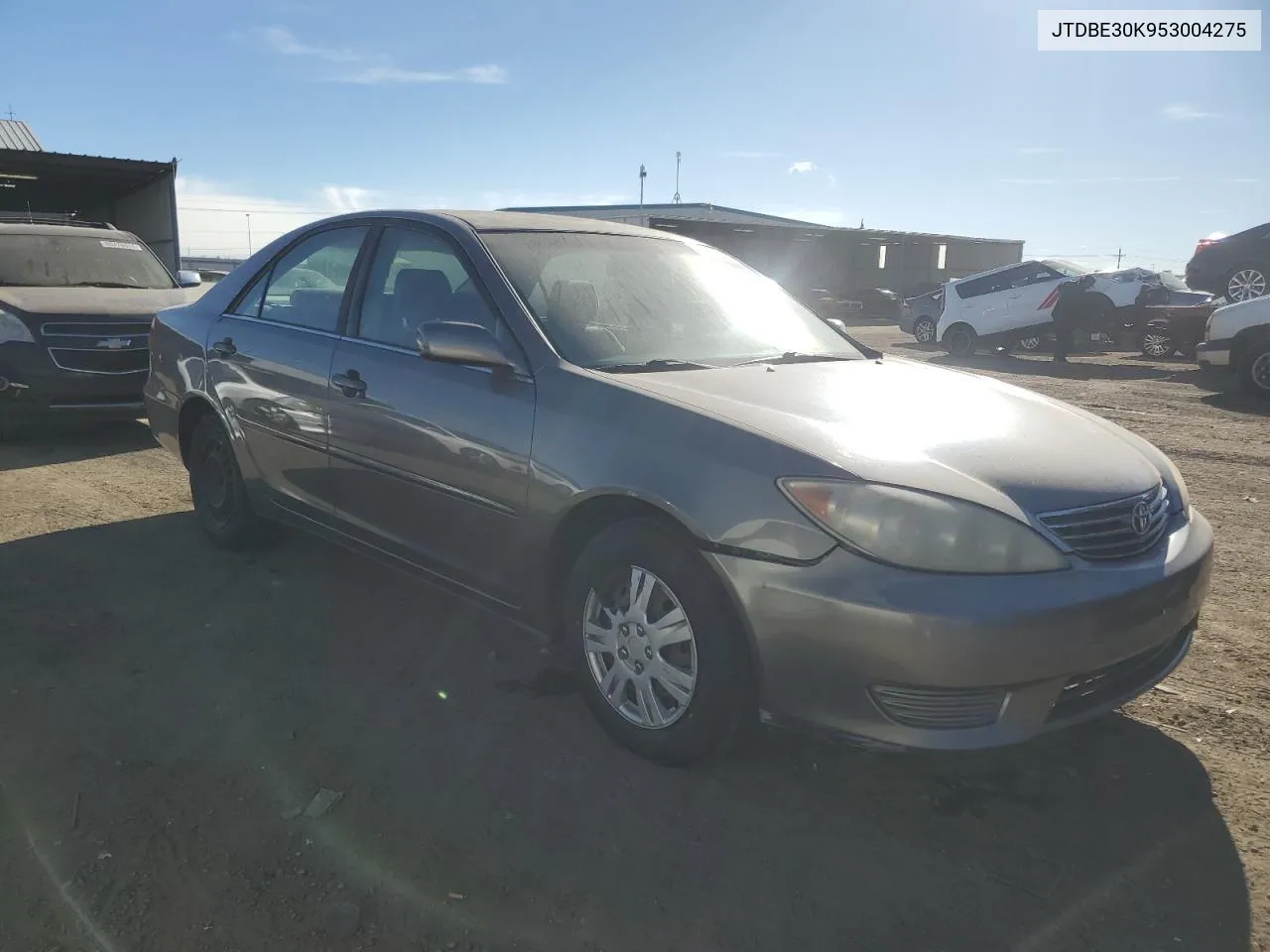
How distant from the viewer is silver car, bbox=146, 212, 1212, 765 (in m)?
2.36

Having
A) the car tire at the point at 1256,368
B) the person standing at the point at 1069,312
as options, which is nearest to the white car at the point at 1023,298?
the person standing at the point at 1069,312

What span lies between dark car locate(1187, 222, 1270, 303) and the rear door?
16.1 meters

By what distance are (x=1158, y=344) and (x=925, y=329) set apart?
5.81 m

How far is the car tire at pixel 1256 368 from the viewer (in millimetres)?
10594

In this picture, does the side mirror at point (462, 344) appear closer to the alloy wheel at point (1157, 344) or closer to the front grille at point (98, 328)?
the front grille at point (98, 328)

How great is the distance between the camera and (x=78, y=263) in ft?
27.5

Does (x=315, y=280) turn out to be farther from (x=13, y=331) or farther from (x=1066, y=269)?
(x=1066, y=269)

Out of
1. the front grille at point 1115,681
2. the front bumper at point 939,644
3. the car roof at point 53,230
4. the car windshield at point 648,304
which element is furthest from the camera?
the car roof at point 53,230

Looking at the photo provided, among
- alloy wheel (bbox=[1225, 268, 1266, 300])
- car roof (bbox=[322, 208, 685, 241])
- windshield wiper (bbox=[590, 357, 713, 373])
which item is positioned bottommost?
windshield wiper (bbox=[590, 357, 713, 373])

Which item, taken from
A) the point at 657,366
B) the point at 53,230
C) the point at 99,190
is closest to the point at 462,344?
the point at 657,366

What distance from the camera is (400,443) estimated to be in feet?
11.2

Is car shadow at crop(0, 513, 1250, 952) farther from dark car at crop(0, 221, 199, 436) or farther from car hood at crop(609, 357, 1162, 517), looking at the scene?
dark car at crop(0, 221, 199, 436)

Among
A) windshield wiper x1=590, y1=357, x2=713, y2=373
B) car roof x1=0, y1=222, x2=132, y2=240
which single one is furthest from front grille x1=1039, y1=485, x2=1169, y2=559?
car roof x1=0, y1=222, x2=132, y2=240

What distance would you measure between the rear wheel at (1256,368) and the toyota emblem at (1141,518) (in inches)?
386
